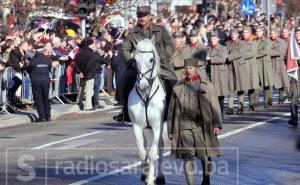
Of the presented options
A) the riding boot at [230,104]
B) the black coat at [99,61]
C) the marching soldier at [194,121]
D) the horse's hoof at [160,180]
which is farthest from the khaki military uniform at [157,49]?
the black coat at [99,61]

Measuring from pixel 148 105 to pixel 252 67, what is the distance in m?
13.1

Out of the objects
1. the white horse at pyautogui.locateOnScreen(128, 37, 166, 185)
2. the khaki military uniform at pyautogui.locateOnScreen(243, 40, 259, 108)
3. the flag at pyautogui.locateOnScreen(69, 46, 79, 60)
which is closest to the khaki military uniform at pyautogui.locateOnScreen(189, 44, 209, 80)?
the khaki military uniform at pyautogui.locateOnScreen(243, 40, 259, 108)

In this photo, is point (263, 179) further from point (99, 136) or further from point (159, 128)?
point (99, 136)

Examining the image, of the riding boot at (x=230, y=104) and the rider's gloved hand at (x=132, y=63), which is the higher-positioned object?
the rider's gloved hand at (x=132, y=63)

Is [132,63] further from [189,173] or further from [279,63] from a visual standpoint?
[279,63]

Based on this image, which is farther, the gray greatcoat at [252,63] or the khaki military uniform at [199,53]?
the gray greatcoat at [252,63]

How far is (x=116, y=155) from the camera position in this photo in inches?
720

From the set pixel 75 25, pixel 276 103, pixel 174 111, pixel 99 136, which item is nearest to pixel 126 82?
pixel 174 111

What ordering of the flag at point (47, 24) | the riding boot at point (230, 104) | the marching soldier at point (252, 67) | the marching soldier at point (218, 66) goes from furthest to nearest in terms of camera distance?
the flag at point (47, 24) < the marching soldier at point (252, 67) < the riding boot at point (230, 104) < the marching soldier at point (218, 66)

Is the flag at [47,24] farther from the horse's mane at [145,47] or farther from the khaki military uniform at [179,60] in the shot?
the horse's mane at [145,47]

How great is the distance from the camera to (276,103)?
30.3 meters

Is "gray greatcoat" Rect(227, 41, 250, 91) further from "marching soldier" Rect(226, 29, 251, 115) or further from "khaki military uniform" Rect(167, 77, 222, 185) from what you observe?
"khaki military uniform" Rect(167, 77, 222, 185)

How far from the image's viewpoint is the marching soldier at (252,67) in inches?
1082

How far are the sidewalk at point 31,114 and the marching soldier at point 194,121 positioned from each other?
12.8 meters
